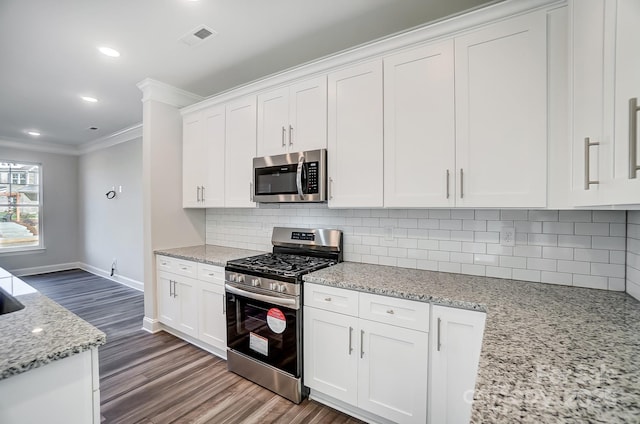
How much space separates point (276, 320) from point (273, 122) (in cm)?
166

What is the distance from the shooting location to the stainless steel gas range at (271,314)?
2.12 m

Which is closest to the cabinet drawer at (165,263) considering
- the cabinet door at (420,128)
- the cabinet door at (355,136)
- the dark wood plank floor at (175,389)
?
the dark wood plank floor at (175,389)

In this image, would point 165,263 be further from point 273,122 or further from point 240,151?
point 273,122

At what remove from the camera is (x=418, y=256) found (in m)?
Result: 2.27

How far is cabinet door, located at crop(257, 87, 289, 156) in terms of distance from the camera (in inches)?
103

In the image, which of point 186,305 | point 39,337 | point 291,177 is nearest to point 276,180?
point 291,177

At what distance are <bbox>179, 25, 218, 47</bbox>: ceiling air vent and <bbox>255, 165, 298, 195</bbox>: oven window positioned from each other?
110 centimetres

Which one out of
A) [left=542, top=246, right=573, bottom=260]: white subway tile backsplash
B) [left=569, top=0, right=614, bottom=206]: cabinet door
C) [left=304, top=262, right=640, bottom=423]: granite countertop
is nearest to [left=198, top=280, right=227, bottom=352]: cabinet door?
[left=304, top=262, right=640, bottom=423]: granite countertop

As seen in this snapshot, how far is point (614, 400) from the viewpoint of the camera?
0.69 metres

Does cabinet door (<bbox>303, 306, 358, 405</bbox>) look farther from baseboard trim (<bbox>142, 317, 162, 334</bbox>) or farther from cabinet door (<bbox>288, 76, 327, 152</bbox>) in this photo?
baseboard trim (<bbox>142, 317, 162, 334</bbox>)

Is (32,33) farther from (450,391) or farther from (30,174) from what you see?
(30,174)

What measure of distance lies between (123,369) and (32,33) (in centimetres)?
276

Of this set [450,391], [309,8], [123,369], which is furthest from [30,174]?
[450,391]

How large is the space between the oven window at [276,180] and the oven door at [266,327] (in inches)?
33.6
